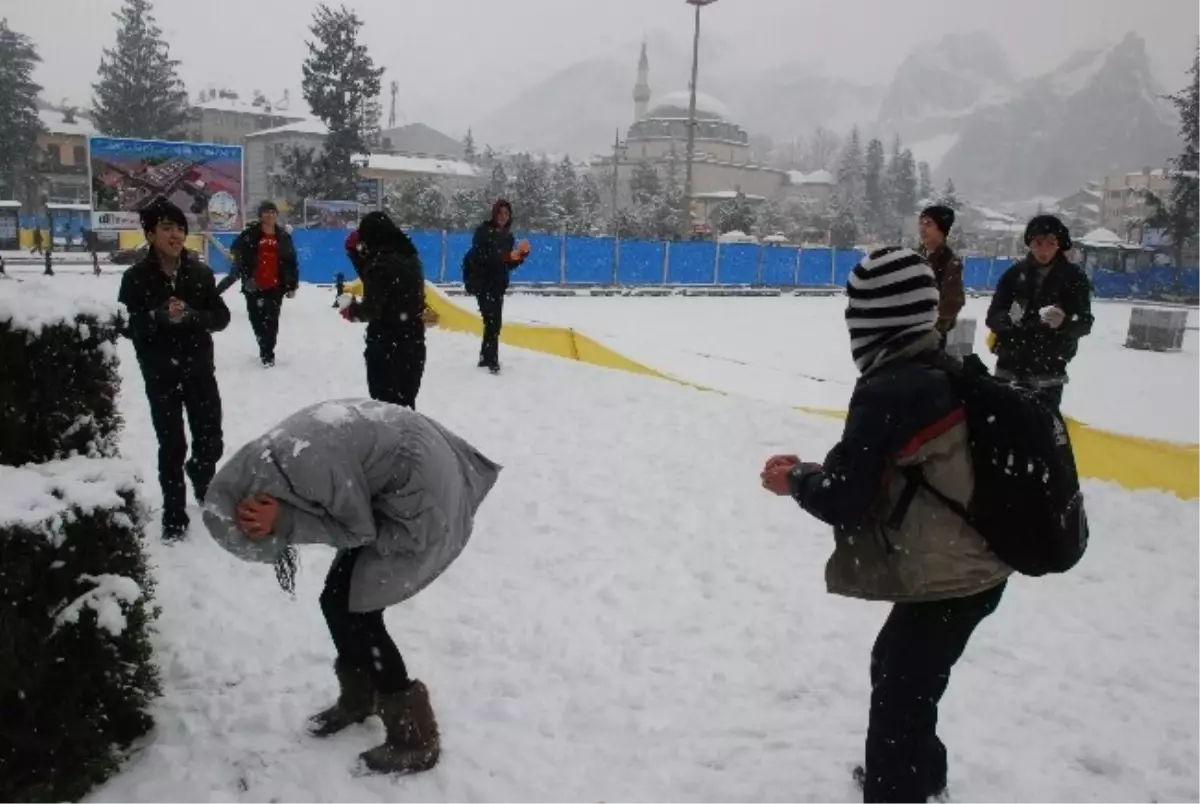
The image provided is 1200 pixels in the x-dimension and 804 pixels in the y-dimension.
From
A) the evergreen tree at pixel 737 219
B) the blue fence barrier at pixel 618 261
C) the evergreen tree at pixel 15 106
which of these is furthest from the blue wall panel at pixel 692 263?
the evergreen tree at pixel 15 106

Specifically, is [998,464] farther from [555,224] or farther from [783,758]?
[555,224]

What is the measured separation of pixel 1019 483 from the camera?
236 centimetres

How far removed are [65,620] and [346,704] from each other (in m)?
1.08

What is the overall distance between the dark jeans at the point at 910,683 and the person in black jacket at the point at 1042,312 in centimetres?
396

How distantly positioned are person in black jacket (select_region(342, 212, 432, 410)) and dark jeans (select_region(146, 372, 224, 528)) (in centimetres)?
153

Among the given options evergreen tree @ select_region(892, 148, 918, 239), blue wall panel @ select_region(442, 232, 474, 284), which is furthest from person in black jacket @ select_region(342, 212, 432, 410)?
evergreen tree @ select_region(892, 148, 918, 239)

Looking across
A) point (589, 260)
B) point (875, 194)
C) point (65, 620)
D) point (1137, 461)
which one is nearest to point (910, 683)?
point (65, 620)

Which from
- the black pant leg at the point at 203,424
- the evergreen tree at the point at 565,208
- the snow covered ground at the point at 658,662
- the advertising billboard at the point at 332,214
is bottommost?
the snow covered ground at the point at 658,662

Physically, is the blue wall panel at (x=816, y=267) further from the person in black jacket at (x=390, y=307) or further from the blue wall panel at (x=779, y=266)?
the person in black jacket at (x=390, y=307)

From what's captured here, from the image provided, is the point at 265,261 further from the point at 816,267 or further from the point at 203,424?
the point at 816,267

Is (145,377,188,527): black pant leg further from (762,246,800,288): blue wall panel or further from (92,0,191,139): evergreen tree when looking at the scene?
(92,0,191,139): evergreen tree

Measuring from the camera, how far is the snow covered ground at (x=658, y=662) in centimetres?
321

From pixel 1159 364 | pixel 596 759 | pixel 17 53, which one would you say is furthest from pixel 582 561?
pixel 17 53

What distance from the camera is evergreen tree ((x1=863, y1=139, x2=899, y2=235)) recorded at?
10725cm
